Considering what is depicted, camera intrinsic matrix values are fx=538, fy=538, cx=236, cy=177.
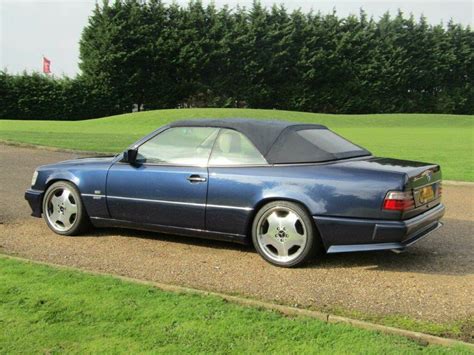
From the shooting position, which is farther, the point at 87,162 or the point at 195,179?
the point at 87,162

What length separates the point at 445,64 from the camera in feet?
185

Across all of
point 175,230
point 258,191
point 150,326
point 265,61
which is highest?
point 265,61

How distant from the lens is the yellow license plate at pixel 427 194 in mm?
4917

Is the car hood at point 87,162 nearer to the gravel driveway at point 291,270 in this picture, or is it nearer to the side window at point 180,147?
the side window at point 180,147

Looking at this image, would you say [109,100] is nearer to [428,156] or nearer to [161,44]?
[161,44]

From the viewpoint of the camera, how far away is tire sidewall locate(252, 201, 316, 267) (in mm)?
→ 4785

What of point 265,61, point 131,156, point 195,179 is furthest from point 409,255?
point 265,61

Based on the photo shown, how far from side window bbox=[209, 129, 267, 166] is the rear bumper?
35.2 inches

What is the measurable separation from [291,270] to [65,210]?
274 cm

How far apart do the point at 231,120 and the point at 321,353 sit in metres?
3.07

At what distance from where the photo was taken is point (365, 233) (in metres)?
4.59

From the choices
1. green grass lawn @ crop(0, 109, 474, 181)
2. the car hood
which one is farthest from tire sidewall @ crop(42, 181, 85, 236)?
green grass lawn @ crop(0, 109, 474, 181)

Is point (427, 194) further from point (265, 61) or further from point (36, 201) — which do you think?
point (265, 61)

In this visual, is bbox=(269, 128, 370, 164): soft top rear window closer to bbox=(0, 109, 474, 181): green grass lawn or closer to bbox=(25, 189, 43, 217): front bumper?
bbox=(25, 189, 43, 217): front bumper
